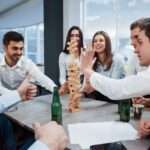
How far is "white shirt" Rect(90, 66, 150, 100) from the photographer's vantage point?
1.68 m

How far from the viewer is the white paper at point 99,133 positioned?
56.9 inches

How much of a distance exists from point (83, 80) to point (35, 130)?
147cm

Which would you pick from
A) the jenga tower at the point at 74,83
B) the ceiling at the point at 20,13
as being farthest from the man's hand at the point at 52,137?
the ceiling at the point at 20,13

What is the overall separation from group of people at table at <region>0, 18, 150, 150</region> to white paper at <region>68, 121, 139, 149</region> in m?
0.10

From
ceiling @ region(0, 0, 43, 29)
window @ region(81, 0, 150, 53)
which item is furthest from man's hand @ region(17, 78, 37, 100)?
ceiling @ region(0, 0, 43, 29)

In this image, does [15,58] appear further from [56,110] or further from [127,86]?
[127,86]

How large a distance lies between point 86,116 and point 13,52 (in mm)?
1557

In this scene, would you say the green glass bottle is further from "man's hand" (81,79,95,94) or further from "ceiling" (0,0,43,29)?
"ceiling" (0,0,43,29)

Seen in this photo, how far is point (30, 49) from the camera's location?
6.99 m

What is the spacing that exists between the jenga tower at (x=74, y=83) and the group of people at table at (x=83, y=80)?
55 mm

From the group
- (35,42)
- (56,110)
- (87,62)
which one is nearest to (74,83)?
(87,62)

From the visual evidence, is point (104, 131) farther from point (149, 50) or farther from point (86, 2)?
point (86, 2)

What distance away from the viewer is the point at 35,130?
3.45ft

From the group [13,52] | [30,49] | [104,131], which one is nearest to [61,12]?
[13,52]
